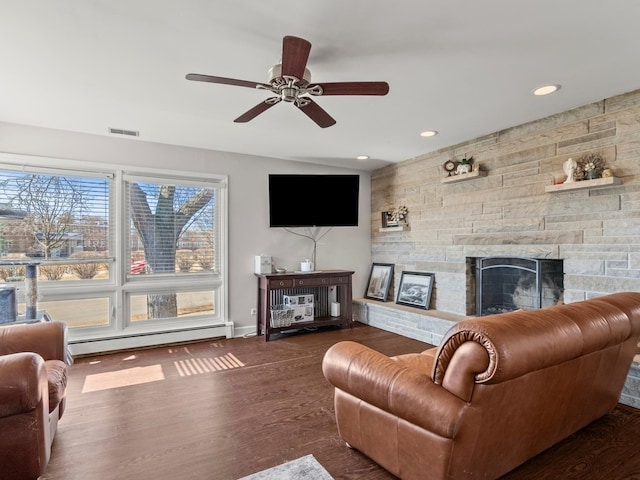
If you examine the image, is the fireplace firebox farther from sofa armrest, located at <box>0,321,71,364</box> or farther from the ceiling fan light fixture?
sofa armrest, located at <box>0,321,71,364</box>

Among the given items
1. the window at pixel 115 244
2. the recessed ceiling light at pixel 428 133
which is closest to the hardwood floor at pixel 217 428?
the window at pixel 115 244

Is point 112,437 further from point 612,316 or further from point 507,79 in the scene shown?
point 507,79

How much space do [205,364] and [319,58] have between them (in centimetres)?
294

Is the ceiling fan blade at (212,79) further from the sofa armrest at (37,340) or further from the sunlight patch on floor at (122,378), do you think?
the sunlight patch on floor at (122,378)

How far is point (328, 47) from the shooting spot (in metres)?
2.12

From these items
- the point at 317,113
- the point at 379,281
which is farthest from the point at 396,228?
the point at 317,113

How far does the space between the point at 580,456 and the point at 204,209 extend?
13.6 ft

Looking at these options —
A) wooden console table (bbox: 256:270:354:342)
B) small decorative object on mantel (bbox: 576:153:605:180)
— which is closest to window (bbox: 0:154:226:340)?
wooden console table (bbox: 256:270:354:342)

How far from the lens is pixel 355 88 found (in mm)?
2145

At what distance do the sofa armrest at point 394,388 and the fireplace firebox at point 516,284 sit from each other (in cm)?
245

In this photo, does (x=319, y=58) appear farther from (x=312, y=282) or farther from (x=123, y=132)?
(x=312, y=282)

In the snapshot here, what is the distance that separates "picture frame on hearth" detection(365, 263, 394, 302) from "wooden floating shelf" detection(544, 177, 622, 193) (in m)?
2.48

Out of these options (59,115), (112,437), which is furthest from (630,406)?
(59,115)

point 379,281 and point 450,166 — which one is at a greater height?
point 450,166
